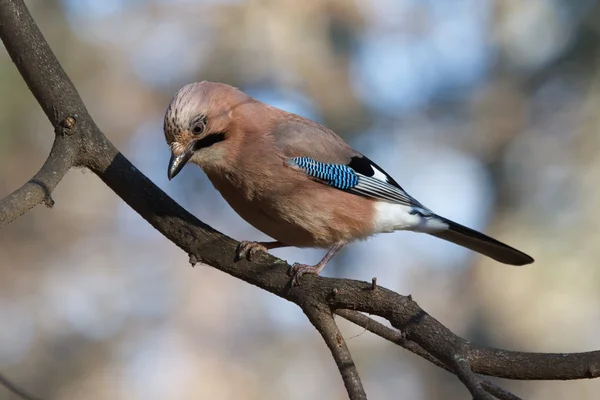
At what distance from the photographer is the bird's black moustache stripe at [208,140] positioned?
3926 mm

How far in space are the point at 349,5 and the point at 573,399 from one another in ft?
20.0

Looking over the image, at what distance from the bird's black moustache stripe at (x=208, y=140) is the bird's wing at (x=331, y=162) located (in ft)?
1.17

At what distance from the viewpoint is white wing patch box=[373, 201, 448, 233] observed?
A: 4.82 meters

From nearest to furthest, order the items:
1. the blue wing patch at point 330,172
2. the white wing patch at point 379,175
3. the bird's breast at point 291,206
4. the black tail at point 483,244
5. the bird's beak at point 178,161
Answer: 1. the bird's beak at point 178,161
2. the bird's breast at point 291,206
3. the blue wing patch at point 330,172
4. the black tail at point 483,244
5. the white wing patch at point 379,175

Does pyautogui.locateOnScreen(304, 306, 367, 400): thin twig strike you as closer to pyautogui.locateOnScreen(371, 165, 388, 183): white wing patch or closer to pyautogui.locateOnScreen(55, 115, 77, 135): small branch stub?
pyautogui.locateOnScreen(55, 115, 77, 135): small branch stub

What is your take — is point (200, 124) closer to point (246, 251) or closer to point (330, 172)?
point (246, 251)

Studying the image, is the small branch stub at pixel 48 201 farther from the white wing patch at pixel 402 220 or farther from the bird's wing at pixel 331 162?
the white wing patch at pixel 402 220

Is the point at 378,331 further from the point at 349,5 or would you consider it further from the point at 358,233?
the point at 349,5

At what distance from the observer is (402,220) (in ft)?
16.2

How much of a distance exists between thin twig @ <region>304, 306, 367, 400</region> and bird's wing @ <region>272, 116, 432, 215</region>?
4.77 ft

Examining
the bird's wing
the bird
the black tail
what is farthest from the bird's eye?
the black tail

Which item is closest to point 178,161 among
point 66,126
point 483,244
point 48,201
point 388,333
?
point 66,126

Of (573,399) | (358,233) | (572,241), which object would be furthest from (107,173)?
(573,399)

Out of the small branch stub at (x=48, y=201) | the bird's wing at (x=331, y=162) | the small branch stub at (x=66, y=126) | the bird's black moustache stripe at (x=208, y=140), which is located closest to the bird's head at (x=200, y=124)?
the bird's black moustache stripe at (x=208, y=140)
